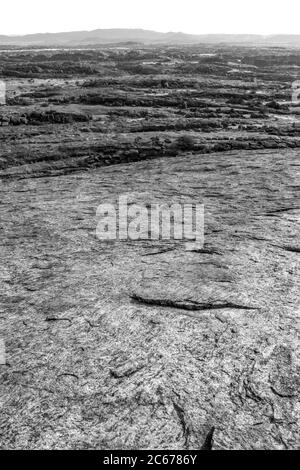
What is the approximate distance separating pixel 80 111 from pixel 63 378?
83.7 ft

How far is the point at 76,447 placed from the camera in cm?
563

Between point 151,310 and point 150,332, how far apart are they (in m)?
0.69

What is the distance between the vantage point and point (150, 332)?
7.59 m

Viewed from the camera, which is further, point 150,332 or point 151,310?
point 151,310

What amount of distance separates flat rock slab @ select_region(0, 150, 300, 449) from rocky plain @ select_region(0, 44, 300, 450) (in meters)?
0.02

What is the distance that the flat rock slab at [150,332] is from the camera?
5.92m

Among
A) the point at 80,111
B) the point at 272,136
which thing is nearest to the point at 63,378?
the point at 272,136

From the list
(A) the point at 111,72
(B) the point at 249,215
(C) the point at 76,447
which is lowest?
(C) the point at 76,447

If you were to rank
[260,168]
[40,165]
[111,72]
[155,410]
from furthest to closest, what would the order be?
[111,72] → [40,165] → [260,168] → [155,410]

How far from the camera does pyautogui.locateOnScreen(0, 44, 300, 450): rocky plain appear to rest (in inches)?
235

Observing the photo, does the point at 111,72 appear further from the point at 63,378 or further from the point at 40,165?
the point at 63,378

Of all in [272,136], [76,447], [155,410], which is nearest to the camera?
[76,447]

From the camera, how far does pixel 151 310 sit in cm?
823

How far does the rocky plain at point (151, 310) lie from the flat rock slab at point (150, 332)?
0.07ft
